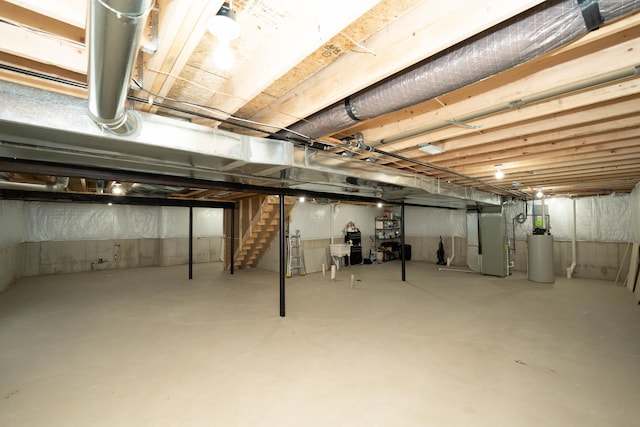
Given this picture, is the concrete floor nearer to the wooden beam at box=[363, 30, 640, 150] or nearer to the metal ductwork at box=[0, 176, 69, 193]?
the metal ductwork at box=[0, 176, 69, 193]

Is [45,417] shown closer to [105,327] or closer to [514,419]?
[105,327]

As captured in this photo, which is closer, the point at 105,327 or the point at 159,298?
the point at 105,327

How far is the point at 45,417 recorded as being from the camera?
1901mm

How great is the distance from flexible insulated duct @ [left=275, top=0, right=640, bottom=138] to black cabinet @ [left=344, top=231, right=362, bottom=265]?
6715mm

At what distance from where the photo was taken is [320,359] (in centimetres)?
271

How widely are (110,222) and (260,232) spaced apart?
433 cm

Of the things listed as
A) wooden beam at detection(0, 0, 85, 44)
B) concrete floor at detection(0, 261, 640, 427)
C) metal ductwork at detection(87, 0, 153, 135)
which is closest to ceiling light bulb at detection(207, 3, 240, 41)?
metal ductwork at detection(87, 0, 153, 135)

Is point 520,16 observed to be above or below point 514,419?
above

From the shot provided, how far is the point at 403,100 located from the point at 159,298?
4.98m

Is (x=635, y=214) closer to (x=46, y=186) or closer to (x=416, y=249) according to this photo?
(x=416, y=249)

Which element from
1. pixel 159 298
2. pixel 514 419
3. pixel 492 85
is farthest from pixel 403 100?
pixel 159 298

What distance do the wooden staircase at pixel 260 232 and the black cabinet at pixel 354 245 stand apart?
2.28 metres

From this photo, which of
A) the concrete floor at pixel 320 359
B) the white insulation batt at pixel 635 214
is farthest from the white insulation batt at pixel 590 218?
the concrete floor at pixel 320 359

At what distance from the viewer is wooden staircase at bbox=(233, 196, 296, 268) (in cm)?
614
